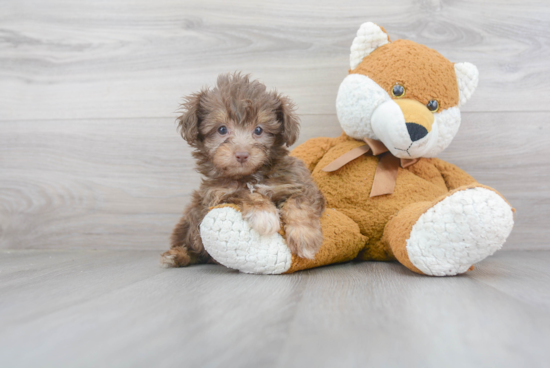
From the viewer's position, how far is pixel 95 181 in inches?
84.1

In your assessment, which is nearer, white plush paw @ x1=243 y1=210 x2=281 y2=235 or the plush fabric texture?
white plush paw @ x1=243 y1=210 x2=281 y2=235

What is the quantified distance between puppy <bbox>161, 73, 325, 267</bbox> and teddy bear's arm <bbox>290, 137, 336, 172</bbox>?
266mm

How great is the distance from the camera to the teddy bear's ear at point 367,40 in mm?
1625

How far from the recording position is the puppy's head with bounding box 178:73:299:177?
1.32m

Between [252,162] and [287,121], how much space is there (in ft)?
0.69

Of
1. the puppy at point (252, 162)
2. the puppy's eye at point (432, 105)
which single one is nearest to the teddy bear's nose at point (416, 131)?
the puppy's eye at point (432, 105)

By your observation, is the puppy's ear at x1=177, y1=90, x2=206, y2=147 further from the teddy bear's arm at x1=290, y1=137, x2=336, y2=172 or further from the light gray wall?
the light gray wall

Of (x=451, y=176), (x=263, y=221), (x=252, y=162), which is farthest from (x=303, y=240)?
(x=451, y=176)

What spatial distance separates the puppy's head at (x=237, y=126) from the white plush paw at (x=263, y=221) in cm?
16

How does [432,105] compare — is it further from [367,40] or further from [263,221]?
[263,221]

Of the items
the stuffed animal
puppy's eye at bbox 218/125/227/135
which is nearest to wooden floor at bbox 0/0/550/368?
the stuffed animal

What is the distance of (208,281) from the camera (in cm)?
127

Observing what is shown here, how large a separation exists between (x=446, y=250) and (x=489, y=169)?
1.00 meters

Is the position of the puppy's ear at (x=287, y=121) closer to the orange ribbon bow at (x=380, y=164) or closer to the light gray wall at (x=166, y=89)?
the orange ribbon bow at (x=380, y=164)
